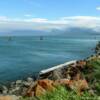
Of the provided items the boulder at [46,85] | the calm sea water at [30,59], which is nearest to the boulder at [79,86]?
the boulder at [46,85]

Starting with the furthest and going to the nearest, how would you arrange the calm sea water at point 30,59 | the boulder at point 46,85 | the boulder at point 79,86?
the calm sea water at point 30,59 → the boulder at point 46,85 → the boulder at point 79,86

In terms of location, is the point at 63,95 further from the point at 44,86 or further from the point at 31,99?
the point at 44,86

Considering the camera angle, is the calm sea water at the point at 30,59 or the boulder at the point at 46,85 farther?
the calm sea water at the point at 30,59

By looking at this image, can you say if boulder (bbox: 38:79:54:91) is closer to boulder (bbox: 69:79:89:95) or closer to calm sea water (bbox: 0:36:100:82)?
boulder (bbox: 69:79:89:95)

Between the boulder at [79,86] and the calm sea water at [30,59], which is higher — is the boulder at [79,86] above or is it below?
above

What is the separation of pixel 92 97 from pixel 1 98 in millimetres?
2927

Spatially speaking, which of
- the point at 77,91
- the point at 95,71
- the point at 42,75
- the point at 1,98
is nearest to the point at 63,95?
the point at 77,91

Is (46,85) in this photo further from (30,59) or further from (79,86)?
(30,59)

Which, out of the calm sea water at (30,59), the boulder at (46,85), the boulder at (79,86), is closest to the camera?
the boulder at (79,86)

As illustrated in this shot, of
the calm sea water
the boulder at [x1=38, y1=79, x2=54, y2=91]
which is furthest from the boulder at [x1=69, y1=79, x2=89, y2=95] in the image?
the calm sea water

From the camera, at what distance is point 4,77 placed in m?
31.6

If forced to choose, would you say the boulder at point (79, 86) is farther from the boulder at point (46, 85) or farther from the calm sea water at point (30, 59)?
the calm sea water at point (30, 59)

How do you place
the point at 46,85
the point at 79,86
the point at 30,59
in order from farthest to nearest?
1. the point at 30,59
2. the point at 79,86
3. the point at 46,85


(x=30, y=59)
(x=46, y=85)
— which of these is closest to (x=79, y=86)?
(x=46, y=85)
